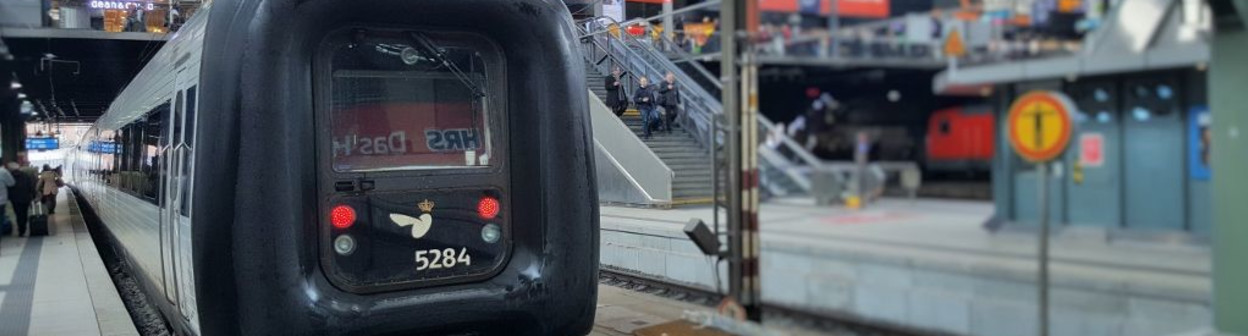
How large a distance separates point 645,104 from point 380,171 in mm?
6725

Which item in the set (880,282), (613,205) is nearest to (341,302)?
(880,282)

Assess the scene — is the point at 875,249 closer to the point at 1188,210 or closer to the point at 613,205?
the point at 1188,210

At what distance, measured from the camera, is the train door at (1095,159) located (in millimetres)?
2527

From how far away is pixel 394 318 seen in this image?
4.63 m

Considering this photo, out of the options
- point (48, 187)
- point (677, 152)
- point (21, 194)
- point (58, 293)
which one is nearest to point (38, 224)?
point (21, 194)

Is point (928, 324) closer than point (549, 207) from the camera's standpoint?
Yes

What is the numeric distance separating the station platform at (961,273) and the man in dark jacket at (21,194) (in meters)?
14.8

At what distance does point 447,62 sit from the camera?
4.95 meters

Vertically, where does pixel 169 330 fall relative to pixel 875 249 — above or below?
below

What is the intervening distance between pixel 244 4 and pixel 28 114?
30222 mm

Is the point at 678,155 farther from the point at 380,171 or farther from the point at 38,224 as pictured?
the point at 38,224

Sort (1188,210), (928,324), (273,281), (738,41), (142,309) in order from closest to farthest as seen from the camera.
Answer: (1188,210), (928,324), (738,41), (273,281), (142,309)

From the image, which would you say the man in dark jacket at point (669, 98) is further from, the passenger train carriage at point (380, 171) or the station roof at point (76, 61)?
the station roof at point (76, 61)

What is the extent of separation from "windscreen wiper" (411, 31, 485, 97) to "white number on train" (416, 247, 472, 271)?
87 cm
